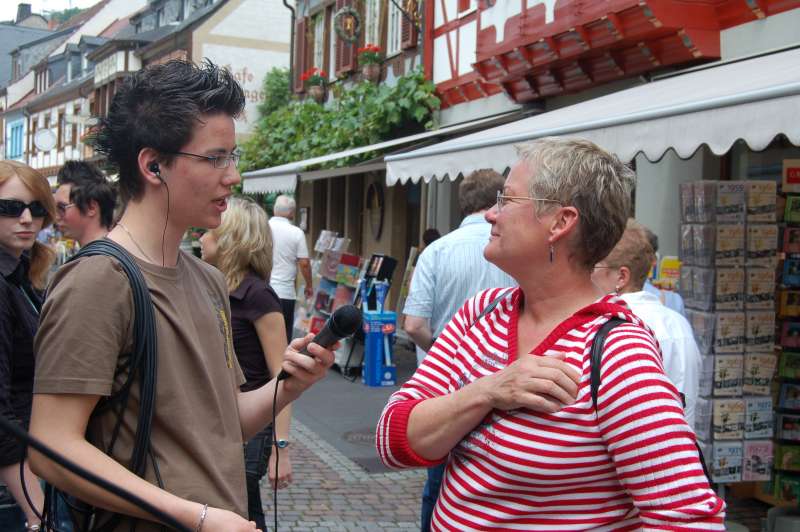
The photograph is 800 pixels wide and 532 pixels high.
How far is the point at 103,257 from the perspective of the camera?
171 cm

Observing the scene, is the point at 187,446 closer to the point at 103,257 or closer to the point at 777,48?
the point at 103,257

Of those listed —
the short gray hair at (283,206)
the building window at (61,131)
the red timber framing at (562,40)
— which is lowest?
the short gray hair at (283,206)

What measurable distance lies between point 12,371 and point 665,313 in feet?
8.52

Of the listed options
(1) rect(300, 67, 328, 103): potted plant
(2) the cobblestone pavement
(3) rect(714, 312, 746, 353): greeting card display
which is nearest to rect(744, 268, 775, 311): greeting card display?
(3) rect(714, 312, 746, 353): greeting card display

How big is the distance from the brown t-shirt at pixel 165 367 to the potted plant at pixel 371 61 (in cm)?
1372

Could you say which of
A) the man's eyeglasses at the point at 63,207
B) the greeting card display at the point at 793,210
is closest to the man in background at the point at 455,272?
the man's eyeglasses at the point at 63,207

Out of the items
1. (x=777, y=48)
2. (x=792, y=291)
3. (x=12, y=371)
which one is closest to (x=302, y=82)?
(x=777, y=48)

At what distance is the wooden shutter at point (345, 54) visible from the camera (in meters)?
16.9

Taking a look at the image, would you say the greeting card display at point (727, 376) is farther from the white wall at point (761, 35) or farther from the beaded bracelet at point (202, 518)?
the beaded bracelet at point (202, 518)

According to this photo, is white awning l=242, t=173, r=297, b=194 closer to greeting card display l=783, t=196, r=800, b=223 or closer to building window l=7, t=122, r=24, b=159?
greeting card display l=783, t=196, r=800, b=223

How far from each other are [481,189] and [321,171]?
901cm

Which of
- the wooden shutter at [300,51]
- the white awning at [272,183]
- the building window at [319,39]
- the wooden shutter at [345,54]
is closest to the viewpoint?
the white awning at [272,183]

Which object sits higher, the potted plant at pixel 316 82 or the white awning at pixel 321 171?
the potted plant at pixel 316 82

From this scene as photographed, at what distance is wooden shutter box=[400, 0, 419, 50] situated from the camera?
1411 cm
